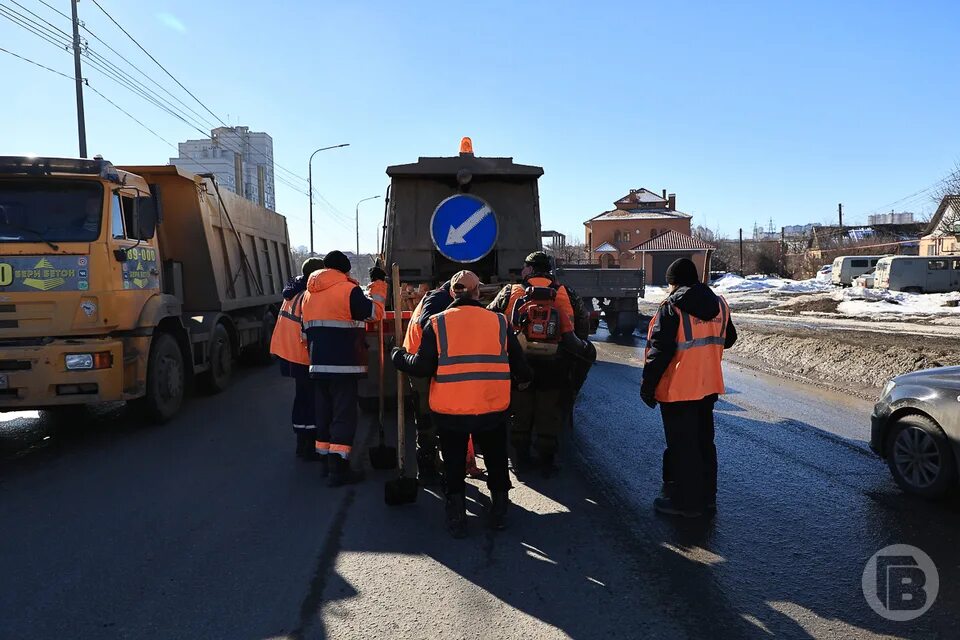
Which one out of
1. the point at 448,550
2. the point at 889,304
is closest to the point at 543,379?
the point at 448,550

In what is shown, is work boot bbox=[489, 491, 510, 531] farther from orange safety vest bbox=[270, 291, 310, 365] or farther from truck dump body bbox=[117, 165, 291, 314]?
truck dump body bbox=[117, 165, 291, 314]

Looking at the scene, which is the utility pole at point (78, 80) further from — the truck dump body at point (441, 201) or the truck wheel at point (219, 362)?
the truck dump body at point (441, 201)

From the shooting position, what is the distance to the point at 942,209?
37.5 metres

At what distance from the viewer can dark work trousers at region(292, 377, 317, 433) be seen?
591 cm

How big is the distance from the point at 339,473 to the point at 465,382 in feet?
5.92

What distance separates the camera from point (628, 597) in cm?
327

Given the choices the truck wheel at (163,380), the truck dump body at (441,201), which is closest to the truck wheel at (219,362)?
the truck wheel at (163,380)

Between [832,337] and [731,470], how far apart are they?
8.25m

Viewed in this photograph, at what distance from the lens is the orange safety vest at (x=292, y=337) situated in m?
5.85

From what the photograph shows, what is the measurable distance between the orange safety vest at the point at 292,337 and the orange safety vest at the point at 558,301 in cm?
191

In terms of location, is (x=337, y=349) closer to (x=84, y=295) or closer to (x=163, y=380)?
(x=84, y=295)

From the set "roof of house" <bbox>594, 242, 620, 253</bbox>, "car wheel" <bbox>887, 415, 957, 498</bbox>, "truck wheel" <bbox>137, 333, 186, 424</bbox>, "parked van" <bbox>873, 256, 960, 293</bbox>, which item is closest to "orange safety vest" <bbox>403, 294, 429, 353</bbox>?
"car wheel" <bbox>887, 415, 957, 498</bbox>

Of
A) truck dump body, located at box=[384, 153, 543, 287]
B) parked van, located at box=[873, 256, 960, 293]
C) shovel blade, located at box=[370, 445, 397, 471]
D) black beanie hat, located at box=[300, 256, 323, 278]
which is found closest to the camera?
shovel blade, located at box=[370, 445, 397, 471]

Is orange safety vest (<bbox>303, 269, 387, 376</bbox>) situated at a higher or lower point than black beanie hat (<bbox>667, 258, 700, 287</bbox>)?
lower
